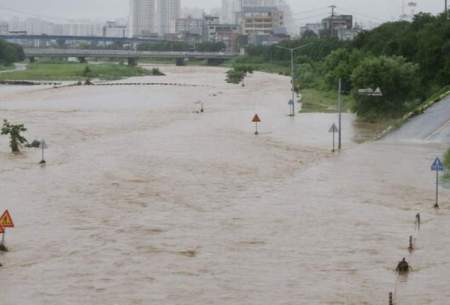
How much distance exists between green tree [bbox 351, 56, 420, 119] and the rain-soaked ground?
5.49 metres

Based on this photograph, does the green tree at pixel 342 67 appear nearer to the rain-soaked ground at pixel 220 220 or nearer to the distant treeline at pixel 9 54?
the rain-soaked ground at pixel 220 220

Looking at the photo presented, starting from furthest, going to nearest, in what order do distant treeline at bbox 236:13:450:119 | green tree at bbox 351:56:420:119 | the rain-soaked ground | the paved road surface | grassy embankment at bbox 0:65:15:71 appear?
grassy embankment at bbox 0:65:15:71, distant treeline at bbox 236:13:450:119, green tree at bbox 351:56:420:119, the paved road surface, the rain-soaked ground

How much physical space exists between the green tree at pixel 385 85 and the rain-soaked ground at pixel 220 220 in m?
5.49

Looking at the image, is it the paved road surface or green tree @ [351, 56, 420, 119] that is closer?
the paved road surface

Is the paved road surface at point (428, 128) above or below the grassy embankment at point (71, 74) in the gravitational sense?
above

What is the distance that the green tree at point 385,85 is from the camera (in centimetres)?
4719

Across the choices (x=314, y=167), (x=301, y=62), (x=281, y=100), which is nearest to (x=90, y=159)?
(x=314, y=167)

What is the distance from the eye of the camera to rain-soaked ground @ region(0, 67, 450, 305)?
658 inches

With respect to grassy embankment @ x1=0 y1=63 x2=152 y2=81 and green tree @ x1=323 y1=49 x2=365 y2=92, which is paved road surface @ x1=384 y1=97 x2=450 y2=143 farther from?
grassy embankment @ x1=0 y1=63 x2=152 y2=81

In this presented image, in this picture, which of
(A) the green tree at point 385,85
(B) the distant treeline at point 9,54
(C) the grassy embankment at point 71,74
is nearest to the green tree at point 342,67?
(A) the green tree at point 385,85

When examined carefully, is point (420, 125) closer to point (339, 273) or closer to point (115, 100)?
point (339, 273)

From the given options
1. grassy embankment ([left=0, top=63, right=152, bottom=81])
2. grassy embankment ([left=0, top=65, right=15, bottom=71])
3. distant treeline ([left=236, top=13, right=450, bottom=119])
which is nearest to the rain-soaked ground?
distant treeline ([left=236, top=13, right=450, bottom=119])

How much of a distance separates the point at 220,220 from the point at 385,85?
2652 centimetres

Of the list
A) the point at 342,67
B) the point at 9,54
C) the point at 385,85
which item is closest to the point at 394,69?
the point at 385,85
